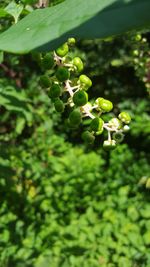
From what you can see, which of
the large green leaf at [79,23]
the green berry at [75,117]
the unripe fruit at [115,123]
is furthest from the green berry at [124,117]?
the large green leaf at [79,23]

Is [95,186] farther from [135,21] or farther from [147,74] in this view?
[135,21]

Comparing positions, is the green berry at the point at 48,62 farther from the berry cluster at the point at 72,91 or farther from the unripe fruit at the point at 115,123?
the unripe fruit at the point at 115,123

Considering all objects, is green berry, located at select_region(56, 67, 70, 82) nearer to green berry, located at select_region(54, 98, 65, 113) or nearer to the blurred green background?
green berry, located at select_region(54, 98, 65, 113)

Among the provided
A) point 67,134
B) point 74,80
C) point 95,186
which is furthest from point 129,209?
point 74,80

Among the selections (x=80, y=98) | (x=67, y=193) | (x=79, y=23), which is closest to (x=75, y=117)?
(x=80, y=98)

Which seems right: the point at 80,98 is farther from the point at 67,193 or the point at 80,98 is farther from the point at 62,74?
the point at 67,193
